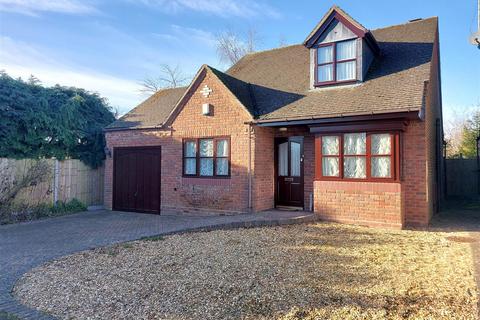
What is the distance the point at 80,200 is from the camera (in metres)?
14.3

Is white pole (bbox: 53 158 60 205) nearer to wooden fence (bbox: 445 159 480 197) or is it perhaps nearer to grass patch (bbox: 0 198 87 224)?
grass patch (bbox: 0 198 87 224)

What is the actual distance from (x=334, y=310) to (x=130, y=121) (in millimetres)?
12507

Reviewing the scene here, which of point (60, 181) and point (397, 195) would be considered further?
point (60, 181)

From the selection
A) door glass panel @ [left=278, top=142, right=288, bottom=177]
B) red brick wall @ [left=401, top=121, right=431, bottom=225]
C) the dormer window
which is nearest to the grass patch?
door glass panel @ [left=278, top=142, right=288, bottom=177]

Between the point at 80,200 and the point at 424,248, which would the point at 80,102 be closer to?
the point at 80,200

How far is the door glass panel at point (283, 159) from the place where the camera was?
1197cm

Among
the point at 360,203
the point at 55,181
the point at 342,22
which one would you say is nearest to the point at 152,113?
the point at 55,181

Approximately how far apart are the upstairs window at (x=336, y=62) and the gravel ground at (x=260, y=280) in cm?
573

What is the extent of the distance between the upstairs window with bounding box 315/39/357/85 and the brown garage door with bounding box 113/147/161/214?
6.79 meters

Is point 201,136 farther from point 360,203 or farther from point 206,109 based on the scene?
point 360,203

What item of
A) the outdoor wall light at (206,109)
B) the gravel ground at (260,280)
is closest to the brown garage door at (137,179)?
the outdoor wall light at (206,109)

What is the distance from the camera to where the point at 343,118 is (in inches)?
376

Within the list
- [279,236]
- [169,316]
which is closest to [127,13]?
[279,236]

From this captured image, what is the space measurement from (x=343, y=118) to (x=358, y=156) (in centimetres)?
119
